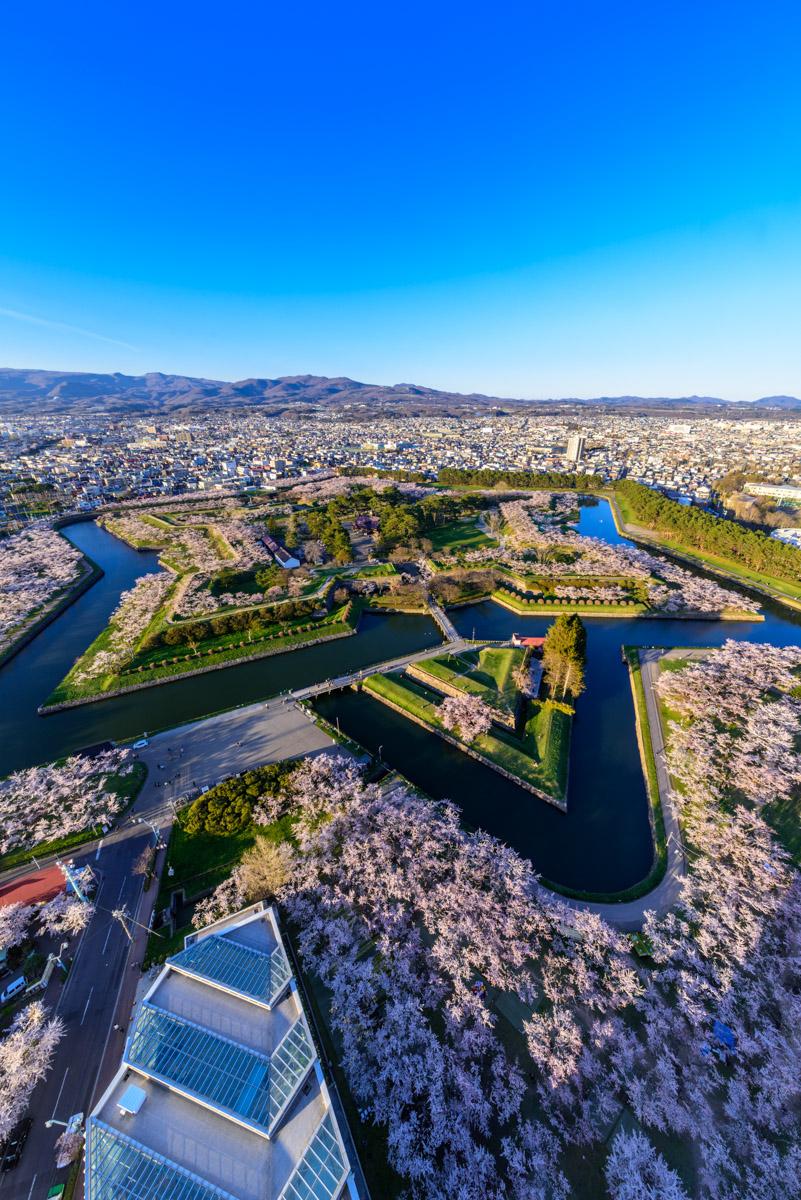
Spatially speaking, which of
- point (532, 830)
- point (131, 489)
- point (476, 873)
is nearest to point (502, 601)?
point (532, 830)

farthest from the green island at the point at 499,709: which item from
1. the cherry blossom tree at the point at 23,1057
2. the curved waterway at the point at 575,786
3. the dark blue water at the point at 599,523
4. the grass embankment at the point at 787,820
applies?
the dark blue water at the point at 599,523

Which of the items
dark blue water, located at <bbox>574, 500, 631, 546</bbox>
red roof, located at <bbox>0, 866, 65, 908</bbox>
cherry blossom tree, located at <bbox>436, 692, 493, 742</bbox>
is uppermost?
dark blue water, located at <bbox>574, 500, 631, 546</bbox>

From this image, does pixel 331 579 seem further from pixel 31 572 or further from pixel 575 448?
pixel 575 448

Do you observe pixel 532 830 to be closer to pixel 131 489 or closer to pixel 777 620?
pixel 777 620

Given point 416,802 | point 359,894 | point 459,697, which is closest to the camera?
point 359,894

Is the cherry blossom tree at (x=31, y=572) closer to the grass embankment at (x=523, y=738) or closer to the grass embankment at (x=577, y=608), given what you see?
the grass embankment at (x=523, y=738)

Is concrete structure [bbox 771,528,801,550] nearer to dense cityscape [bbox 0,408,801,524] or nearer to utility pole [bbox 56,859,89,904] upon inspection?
dense cityscape [bbox 0,408,801,524]

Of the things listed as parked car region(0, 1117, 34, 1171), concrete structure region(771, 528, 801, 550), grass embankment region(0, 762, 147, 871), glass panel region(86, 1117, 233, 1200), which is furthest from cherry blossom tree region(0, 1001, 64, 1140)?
concrete structure region(771, 528, 801, 550)
